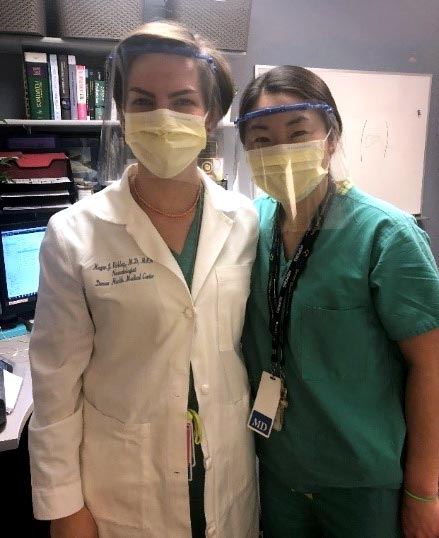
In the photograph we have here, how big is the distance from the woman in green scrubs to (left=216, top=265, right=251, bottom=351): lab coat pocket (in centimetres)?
6

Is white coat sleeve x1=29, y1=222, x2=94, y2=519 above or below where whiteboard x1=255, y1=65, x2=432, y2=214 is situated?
below

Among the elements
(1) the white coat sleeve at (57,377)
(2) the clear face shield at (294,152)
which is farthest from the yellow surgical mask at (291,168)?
(1) the white coat sleeve at (57,377)

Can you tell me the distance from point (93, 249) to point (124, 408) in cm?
35

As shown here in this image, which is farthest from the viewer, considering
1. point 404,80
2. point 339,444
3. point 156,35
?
point 404,80

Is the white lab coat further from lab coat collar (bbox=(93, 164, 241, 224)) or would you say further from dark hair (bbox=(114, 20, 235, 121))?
dark hair (bbox=(114, 20, 235, 121))

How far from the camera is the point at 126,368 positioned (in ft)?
3.34

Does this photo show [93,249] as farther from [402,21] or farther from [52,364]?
[402,21]

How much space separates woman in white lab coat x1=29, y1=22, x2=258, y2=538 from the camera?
984 mm

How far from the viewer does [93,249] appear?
998 millimetres

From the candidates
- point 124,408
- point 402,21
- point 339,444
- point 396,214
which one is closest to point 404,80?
point 402,21

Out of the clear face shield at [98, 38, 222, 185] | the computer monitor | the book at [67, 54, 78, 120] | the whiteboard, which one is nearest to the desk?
the computer monitor

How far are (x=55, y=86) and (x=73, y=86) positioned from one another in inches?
3.3

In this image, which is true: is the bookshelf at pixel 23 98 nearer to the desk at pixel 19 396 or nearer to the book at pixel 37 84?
the book at pixel 37 84

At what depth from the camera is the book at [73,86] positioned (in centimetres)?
226
